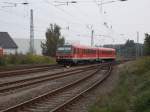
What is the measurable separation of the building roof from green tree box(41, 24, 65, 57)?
70.9 feet

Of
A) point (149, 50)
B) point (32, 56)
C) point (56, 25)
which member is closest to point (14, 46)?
point (56, 25)

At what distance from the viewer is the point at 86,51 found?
52.7 m

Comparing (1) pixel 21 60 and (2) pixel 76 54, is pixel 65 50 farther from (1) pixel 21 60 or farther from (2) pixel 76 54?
(1) pixel 21 60

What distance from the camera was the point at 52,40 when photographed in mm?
67562

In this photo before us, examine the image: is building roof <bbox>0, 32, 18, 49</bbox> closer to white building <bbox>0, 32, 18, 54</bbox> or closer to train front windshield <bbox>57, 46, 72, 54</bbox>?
white building <bbox>0, 32, 18, 54</bbox>

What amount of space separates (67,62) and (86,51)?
687 cm

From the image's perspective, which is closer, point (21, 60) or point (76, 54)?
point (76, 54)

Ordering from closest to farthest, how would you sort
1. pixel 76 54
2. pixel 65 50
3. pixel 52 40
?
pixel 65 50, pixel 76 54, pixel 52 40

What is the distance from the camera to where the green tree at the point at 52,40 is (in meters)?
67.5

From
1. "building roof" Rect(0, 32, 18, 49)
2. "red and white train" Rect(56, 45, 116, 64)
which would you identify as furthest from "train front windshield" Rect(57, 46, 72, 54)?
"building roof" Rect(0, 32, 18, 49)

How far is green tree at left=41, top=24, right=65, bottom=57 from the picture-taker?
67531 millimetres

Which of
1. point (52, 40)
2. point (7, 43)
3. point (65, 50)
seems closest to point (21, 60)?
point (65, 50)

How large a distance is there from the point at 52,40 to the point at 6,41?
27.8m

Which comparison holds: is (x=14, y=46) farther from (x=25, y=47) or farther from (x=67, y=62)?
(x=67, y=62)
